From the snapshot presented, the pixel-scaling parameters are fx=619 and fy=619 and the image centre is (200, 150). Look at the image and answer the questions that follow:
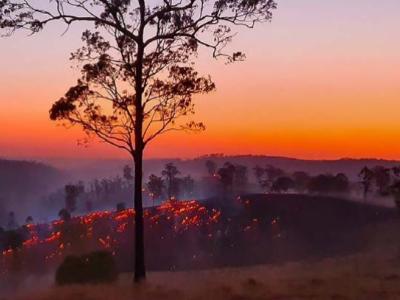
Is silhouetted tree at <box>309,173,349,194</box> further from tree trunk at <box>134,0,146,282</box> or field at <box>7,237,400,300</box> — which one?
tree trunk at <box>134,0,146,282</box>

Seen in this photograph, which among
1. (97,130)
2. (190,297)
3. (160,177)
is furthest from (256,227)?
(160,177)

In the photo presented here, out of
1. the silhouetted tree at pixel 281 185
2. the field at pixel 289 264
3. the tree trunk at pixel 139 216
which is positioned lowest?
the field at pixel 289 264

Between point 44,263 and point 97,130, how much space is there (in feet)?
211

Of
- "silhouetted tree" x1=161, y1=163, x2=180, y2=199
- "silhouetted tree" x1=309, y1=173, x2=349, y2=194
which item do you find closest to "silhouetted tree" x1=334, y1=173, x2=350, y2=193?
"silhouetted tree" x1=309, y1=173, x2=349, y2=194

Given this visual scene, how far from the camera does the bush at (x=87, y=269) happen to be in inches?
1256

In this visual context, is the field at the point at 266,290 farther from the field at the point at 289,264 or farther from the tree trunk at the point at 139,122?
the tree trunk at the point at 139,122

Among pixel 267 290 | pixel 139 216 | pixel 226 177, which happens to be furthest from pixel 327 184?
pixel 267 290

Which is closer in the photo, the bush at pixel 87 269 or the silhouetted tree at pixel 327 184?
the bush at pixel 87 269

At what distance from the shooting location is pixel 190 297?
22062 millimetres

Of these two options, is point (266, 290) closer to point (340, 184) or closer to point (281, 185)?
point (281, 185)

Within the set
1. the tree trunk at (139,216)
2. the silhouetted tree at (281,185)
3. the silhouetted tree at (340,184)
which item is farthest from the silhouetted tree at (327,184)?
the tree trunk at (139,216)

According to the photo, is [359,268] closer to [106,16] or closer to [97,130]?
[97,130]

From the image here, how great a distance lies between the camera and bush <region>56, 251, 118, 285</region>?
31891 mm

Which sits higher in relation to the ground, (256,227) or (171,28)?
(171,28)
